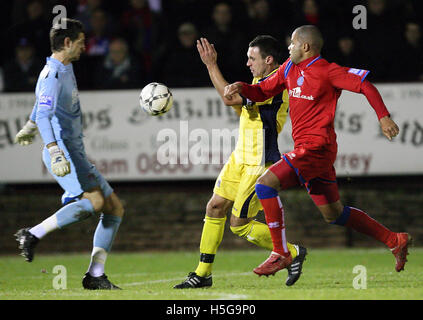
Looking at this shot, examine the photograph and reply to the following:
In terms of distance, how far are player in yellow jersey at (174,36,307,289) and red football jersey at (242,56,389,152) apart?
406mm

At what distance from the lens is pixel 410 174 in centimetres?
1148

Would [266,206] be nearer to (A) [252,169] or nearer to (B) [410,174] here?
(A) [252,169]

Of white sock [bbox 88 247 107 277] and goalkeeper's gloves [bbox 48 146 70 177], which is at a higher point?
goalkeeper's gloves [bbox 48 146 70 177]

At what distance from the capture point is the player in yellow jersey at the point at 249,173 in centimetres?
695

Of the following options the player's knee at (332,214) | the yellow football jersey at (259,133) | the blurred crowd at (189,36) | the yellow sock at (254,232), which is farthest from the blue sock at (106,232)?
the blurred crowd at (189,36)

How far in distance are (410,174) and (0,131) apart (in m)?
5.72

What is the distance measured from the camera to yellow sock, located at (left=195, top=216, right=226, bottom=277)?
697cm

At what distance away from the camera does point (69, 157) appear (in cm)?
670

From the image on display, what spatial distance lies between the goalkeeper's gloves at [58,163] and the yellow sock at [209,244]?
1376 millimetres

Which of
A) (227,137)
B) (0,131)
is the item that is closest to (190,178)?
(227,137)

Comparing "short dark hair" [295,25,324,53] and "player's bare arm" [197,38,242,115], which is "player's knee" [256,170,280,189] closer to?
"player's bare arm" [197,38,242,115]
